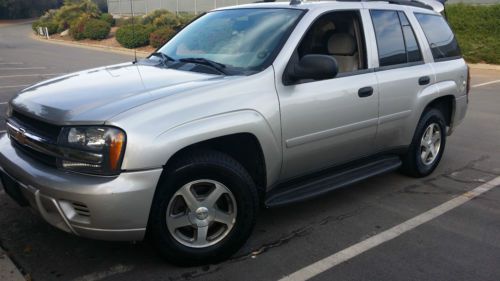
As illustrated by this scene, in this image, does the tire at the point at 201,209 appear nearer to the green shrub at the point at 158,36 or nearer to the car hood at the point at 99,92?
the car hood at the point at 99,92

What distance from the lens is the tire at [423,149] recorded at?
5039 millimetres

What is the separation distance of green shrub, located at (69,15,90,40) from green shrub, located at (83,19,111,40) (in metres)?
0.67

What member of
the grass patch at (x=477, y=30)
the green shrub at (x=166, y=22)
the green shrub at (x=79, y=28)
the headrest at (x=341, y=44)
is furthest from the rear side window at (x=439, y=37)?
the green shrub at (x=79, y=28)

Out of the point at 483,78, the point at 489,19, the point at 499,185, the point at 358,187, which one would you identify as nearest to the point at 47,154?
the point at 358,187

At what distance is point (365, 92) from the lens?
4.20m

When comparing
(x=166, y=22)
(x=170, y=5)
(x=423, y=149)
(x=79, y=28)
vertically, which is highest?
(x=423, y=149)

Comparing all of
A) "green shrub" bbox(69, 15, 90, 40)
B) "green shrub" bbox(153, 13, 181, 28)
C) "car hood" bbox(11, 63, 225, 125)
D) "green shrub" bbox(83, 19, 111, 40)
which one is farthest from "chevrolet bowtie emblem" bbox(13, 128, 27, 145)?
"green shrub" bbox(69, 15, 90, 40)

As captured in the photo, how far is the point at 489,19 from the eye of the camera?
19.4 metres

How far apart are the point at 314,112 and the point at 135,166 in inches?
59.4

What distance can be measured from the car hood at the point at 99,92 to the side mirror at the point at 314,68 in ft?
1.85

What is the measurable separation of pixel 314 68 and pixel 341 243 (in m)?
1.33

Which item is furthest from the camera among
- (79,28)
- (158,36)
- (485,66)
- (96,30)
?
(79,28)

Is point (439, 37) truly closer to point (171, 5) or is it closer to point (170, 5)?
point (171, 5)

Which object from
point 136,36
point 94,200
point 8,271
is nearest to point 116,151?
point 94,200
